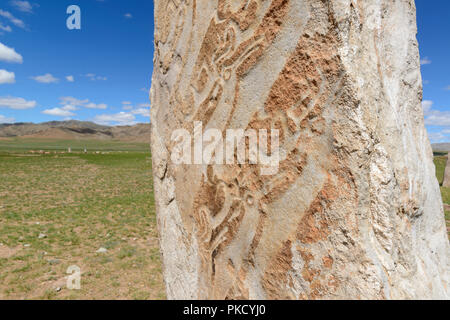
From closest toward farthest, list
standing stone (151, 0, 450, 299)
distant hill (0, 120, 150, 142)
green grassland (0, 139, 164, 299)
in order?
standing stone (151, 0, 450, 299)
green grassland (0, 139, 164, 299)
distant hill (0, 120, 150, 142)

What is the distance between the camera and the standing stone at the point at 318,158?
1353 mm

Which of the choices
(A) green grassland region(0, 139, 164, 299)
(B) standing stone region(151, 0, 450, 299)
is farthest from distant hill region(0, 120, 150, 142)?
(B) standing stone region(151, 0, 450, 299)

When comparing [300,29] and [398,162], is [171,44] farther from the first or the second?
[398,162]

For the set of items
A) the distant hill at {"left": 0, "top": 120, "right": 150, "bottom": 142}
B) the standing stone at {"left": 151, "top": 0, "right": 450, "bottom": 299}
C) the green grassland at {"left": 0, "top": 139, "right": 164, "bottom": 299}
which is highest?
the distant hill at {"left": 0, "top": 120, "right": 150, "bottom": 142}

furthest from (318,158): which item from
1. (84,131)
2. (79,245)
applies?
(84,131)

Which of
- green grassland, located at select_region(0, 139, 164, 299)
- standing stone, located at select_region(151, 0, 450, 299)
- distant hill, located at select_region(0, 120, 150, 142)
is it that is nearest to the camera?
standing stone, located at select_region(151, 0, 450, 299)

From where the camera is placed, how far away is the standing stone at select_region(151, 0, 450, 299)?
1353 millimetres

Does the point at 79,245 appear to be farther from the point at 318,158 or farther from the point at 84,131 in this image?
the point at 84,131

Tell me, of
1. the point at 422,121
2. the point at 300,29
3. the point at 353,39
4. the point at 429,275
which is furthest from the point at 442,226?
the point at 300,29

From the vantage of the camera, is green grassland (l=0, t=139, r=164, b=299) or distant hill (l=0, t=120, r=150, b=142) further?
distant hill (l=0, t=120, r=150, b=142)

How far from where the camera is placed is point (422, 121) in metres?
1.84

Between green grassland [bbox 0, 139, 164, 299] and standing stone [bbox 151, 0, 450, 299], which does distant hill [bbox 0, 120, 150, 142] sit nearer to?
green grassland [bbox 0, 139, 164, 299]

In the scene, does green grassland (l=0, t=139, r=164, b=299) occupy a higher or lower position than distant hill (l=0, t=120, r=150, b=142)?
lower

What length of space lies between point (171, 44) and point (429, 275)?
2.55m
